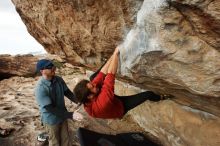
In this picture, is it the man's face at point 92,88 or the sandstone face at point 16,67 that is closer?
the man's face at point 92,88

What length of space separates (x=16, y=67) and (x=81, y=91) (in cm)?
819

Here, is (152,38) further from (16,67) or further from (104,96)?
(16,67)

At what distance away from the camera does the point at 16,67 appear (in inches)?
510

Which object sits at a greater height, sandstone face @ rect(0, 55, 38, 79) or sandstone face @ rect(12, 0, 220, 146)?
sandstone face @ rect(12, 0, 220, 146)

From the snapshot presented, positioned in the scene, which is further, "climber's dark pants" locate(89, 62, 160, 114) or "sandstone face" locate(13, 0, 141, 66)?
"climber's dark pants" locate(89, 62, 160, 114)

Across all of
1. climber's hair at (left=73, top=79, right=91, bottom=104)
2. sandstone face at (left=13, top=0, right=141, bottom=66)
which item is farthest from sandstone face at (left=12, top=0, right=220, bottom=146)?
climber's hair at (left=73, top=79, right=91, bottom=104)

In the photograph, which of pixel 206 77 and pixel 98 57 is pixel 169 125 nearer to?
pixel 98 57

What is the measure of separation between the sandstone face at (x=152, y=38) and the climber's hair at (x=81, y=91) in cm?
71

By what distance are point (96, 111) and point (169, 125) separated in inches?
73.6

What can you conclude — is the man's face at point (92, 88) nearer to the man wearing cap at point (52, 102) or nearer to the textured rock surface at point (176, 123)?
the man wearing cap at point (52, 102)

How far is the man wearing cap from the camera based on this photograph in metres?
5.64

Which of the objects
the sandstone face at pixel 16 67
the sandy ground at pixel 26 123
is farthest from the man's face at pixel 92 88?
the sandstone face at pixel 16 67

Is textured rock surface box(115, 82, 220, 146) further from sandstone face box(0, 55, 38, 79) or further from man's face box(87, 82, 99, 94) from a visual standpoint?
sandstone face box(0, 55, 38, 79)

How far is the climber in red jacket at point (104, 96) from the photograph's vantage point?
527 cm
